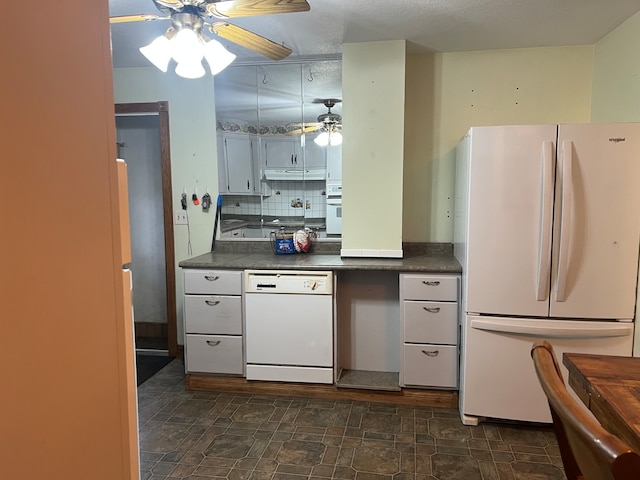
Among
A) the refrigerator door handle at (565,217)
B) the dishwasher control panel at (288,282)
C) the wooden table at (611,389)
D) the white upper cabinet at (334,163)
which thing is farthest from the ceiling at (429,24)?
the wooden table at (611,389)

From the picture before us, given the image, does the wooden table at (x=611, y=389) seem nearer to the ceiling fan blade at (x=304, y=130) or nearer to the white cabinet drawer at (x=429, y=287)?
the white cabinet drawer at (x=429, y=287)

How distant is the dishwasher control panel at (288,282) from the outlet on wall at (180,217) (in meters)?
0.90

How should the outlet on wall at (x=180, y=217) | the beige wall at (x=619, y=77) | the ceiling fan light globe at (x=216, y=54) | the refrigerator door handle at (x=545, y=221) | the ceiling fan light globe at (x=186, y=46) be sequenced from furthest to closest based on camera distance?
the outlet on wall at (x=180, y=217) < the beige wall at (x=619, y=77) < the refrigerator door handle at (x=545, y=221) < the ceiling fan light globe at (x=216, y=54) < the ceiling fan light globe at (x=186, y=46)

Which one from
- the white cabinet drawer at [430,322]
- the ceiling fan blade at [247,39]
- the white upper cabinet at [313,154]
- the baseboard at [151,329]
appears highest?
the ceiling fan blade at [247,39]

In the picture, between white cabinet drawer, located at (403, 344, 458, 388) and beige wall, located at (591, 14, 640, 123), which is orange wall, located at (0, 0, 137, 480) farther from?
beige wall, located at (591, 14, 640, 123)

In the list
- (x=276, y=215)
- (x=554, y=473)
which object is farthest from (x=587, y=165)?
(x=276, y=215)

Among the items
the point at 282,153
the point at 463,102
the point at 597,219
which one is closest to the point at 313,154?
the point at 282,153

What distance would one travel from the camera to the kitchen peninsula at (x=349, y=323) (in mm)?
2662

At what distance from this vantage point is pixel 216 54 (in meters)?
1.95

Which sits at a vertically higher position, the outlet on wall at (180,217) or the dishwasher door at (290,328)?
the outlet on wall at (180,217)

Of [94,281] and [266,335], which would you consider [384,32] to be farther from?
[94,281]

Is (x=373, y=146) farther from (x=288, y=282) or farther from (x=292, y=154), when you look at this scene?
(x=288, y=282)

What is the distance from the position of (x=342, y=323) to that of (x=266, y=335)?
0.60 meters

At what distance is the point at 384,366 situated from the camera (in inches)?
122
